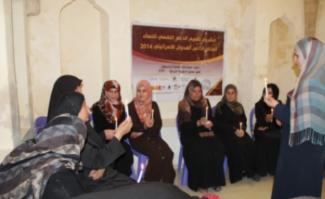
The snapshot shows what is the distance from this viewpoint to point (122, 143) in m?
3.08

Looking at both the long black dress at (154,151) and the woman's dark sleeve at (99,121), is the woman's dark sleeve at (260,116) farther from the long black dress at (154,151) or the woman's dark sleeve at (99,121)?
the woman's dark sleeve at (99,121)

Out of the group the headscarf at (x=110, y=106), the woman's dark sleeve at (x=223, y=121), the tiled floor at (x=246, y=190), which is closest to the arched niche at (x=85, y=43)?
the headscarf at (x=110, y=106)

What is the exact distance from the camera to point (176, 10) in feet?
13.1

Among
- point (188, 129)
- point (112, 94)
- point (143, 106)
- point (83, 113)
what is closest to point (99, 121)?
point (112, 94)

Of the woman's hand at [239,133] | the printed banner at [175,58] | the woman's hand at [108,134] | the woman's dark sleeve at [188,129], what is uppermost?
the printed banner at [175,58]

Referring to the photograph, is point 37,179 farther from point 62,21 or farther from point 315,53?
point 62,21

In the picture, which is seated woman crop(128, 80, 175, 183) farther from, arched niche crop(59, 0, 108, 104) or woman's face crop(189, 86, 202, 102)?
arched niche crop(59, 0, 108, 104)

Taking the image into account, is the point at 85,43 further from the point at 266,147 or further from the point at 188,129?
the point at 266,147

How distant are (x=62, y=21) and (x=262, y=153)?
8.69 feet

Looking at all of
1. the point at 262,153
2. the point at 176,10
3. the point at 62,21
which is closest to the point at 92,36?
the point at 62,21

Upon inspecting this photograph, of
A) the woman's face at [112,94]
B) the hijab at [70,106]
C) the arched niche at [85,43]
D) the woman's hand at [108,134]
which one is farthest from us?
the arched niche at [85,43]

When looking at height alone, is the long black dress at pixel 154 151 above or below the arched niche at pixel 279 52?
below

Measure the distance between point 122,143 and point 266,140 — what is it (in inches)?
65.6

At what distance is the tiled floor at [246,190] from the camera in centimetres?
313
